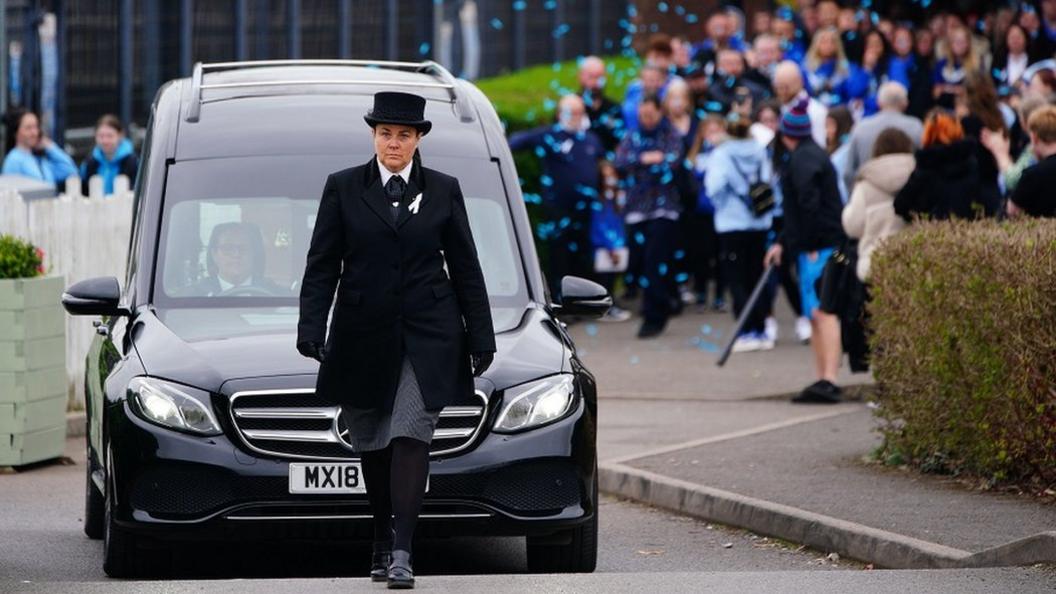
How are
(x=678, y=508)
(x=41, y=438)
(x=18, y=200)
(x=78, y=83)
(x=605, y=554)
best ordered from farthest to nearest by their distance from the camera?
1. (x=78, y=83)
2. (x=18, y=200)
3. (x=41, y=438)
4. (x=678, y=508)
5. (x=605, y=554)

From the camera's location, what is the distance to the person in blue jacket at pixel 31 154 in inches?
754

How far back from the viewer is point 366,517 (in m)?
8.57

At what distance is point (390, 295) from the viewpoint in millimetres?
8086

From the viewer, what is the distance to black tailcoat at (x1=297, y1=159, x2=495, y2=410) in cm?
807

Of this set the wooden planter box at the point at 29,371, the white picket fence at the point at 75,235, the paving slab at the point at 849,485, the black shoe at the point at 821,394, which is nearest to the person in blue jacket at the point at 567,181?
the black shoe at the point at 821,394

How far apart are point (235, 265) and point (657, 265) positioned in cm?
1038

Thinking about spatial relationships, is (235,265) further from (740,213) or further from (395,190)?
(740,213)

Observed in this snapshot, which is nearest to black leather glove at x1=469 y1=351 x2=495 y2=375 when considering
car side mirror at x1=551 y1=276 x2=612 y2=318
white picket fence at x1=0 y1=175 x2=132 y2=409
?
car side mirror at x1=551 y1=276 x2=612 y2=318

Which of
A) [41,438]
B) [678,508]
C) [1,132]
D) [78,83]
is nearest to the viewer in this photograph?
[678,508]

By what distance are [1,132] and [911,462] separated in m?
11.2

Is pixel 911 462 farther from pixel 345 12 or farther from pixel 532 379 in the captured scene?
pixel 345 12

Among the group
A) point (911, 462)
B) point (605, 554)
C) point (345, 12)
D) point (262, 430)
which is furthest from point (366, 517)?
point (345, 12)

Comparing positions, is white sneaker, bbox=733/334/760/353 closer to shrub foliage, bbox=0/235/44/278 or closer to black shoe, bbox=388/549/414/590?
shrub foliage, bbox=0/235/44/278

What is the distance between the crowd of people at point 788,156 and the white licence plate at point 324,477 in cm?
628
